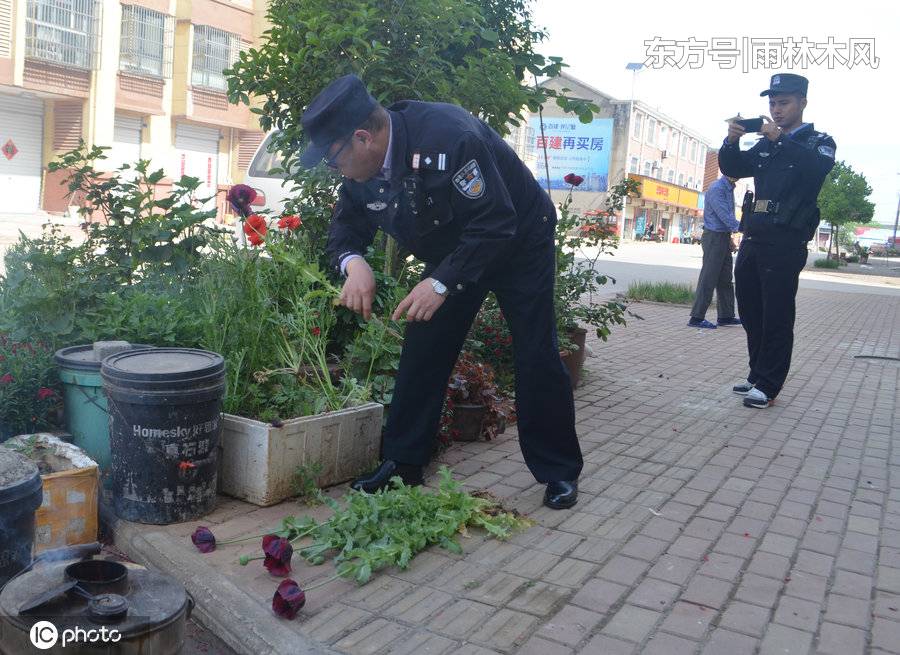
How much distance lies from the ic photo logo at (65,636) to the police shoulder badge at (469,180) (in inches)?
75.0

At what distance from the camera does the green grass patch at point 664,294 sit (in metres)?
14.1

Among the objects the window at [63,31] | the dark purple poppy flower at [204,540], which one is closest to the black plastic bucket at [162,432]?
the dark purple poppy flower at [204,540]

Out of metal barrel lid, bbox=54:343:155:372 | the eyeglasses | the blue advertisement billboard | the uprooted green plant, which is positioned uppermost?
the blue advertisement billboard

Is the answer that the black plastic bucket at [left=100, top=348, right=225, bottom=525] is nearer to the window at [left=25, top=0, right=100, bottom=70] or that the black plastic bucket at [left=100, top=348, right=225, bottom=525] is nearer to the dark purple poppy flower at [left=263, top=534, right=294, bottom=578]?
the dark purple poppy flower at [left=263, top=534, right=294, bottom=578]

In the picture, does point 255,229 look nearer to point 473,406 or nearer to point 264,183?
point 473,406

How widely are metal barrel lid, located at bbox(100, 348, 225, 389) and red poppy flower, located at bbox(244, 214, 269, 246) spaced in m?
0.82

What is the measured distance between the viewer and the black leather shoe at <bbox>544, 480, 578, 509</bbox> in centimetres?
380

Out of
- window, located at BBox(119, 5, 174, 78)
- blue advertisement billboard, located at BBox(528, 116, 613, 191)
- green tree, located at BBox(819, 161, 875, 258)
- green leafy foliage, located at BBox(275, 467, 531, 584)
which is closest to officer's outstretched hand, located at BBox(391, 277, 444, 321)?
green leafy foliage, located at BBox(275, 467, 531, 584)

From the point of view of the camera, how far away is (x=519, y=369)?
3814 millimetres

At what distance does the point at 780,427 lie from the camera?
5.61m

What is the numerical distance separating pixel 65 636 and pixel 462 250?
1.86 metres

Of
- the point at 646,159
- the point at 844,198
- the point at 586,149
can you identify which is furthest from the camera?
→ the point at 646,159

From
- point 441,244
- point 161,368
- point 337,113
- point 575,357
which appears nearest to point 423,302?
point 441,244

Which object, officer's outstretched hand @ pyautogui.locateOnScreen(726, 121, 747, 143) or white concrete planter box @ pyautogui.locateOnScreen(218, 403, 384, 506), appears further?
officer's outstretched hand @ pyautogui.locateOnScreen(726, 121, 747, 143)
